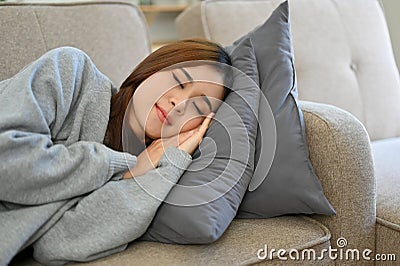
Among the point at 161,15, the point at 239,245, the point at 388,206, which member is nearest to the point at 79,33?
the point at 239,245

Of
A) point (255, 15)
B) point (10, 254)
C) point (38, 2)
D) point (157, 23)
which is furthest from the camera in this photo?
point (157, 23)

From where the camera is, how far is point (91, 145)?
3.41 ft

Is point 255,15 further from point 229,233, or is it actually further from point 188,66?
point 229,233

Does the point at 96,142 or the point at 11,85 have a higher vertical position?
the point at 11,85

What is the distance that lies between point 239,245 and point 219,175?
0.15m

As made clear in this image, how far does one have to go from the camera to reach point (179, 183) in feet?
3.61

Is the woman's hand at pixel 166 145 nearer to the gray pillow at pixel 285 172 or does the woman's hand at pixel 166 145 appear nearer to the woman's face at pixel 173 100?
the woman's face at pixel 173 100

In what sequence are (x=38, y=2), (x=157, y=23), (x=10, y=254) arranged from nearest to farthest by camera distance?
(x=10, y=254)
(x=38, y=2)
(x=157, y=23)

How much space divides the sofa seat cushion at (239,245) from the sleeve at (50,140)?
0.49ft

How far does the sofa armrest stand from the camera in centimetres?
119

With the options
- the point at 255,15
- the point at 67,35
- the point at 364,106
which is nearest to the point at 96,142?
the point at 67,35

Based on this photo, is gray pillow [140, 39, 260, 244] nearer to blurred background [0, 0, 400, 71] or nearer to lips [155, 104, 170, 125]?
lips [155, 104, 170, 125]

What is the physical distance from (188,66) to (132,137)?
0.21m

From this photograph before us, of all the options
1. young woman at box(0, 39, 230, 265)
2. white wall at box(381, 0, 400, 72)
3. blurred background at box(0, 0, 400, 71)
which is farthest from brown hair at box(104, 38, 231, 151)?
blurred background at box(0, 0, 400, 71)
